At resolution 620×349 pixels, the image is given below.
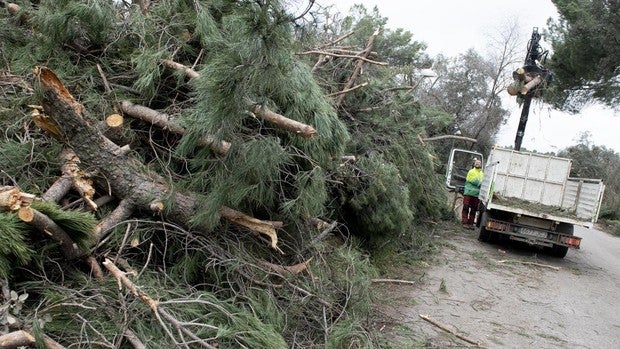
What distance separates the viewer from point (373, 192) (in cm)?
573

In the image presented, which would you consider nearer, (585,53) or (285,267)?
(285,267)

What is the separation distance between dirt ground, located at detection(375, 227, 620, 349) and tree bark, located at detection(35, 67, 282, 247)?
6.67 feet

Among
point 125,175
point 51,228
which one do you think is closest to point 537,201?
point 125,175

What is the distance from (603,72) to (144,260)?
14841 mm

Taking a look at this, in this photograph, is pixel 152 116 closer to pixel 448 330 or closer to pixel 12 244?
pixel 12 244

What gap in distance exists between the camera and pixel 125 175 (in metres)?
3.27

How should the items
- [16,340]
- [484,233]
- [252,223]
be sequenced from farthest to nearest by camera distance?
[484,233]
[252,223]
[16,340]

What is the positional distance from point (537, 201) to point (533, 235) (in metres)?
1.39

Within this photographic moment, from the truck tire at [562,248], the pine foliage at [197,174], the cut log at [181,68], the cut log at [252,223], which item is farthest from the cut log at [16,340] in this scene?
the truck tire at [562,248]

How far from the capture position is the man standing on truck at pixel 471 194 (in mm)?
11227

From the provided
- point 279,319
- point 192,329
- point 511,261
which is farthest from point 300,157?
point 511,261

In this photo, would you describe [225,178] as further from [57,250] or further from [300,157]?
[57,250]

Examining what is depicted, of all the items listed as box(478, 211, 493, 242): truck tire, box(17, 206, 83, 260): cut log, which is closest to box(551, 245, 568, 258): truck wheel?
box(478, 211, 493, 242): truck tire

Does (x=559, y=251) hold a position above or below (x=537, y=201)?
below
